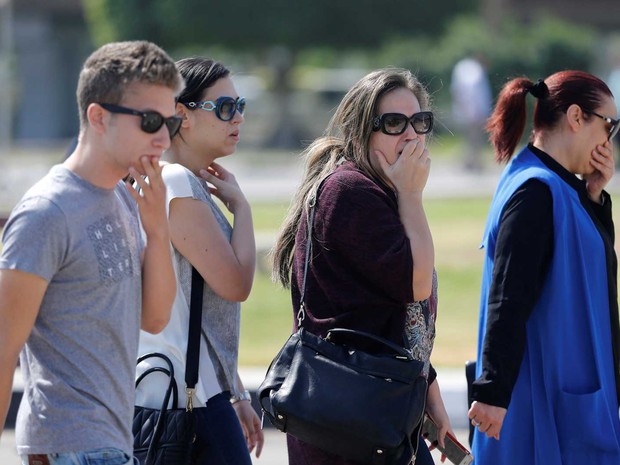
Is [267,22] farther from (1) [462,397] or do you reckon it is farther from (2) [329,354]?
(2) [329,354]

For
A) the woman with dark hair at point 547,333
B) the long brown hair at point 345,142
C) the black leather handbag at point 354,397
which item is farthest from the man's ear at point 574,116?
the black leather handbag at point 354,397

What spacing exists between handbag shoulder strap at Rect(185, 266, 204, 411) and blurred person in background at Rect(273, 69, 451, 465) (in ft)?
1.00

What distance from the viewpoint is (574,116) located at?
13.2 ft

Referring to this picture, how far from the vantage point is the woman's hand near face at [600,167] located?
4.08 meters

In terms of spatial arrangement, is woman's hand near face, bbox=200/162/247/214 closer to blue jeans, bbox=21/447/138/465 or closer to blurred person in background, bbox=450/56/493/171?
blue jeans, bbox=21/447/138/465

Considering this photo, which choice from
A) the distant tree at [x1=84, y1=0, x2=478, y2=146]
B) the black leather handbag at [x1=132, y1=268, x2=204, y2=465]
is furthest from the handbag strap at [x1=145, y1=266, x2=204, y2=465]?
the distant tree at [x1=84, y1=0, x2=478, y2=146]

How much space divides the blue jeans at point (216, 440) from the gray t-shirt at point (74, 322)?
0.71 meters

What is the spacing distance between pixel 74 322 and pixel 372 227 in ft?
3.16

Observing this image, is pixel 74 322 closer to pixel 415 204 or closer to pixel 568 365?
pixel 415 204

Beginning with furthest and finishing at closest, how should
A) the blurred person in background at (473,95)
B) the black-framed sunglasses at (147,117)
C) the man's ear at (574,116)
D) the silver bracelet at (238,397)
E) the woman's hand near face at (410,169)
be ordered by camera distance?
the blurred person in background at (473,95), the man's ear at (574,116), the silver bracelet at (238,397), the woman's hand near face at (410,169), the black-framed sunglasses at (147,117)

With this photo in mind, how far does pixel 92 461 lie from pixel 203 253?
0.96 m

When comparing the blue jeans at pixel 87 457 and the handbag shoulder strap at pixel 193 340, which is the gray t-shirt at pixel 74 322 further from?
the handbag shoulder strap at pixel 193 340

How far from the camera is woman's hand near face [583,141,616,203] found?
13.4 feet

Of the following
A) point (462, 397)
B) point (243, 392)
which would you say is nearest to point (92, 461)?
point (243, 392)
